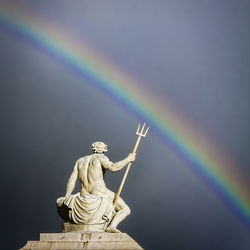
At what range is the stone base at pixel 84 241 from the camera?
60.5ft

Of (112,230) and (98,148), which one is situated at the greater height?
(98,148)

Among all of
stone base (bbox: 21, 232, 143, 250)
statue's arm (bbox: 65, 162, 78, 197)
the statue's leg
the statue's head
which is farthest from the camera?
the statue's head

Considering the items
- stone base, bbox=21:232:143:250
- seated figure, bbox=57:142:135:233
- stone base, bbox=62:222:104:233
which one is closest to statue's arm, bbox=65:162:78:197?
seated figure, bbox=57:142:135:233

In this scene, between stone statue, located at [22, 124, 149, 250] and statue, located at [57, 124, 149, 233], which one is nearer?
stone statue, located at [22, 124, 149, 250]

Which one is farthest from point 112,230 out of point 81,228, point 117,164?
point 117,164

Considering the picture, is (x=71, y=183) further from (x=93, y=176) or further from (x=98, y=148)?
(x=98, y=148)

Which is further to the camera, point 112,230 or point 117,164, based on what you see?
point 117,164

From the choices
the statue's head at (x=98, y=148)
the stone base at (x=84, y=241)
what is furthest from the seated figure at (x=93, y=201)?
the stone base at (x=84, y=241)

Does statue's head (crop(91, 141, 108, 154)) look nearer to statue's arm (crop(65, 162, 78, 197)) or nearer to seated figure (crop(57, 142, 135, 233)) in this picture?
seated figure (crop(57, 142, 135, 233))

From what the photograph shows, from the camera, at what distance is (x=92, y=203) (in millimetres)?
19578

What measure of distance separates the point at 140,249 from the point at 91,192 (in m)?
3.05

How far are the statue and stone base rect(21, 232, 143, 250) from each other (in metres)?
0.54

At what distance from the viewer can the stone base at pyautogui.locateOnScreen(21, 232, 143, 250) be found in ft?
60.5

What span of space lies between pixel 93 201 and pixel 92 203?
87 mm
